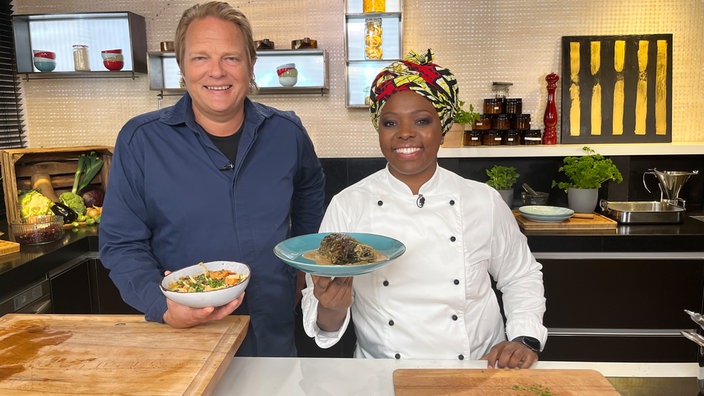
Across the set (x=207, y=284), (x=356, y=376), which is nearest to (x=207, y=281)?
(x=207, y=284)

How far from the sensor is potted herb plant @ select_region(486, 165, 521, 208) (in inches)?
130

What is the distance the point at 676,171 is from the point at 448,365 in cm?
289

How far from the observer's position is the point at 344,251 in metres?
1.26

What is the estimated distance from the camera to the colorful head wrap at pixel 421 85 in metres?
1.47

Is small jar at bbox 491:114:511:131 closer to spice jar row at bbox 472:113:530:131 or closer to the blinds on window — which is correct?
spice jar row at bbox 472:113:530:131

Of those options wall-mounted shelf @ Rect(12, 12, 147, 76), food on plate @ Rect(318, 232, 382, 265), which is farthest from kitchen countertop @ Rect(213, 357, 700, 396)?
wall-mounted shelf @ Rect(12, 12, 147, 76)

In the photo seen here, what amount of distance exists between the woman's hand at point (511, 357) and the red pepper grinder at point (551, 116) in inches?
96.3

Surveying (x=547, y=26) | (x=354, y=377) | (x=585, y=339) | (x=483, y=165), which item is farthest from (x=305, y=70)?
(x=354, y=377)

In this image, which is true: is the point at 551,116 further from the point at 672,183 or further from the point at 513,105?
the point at 672,183

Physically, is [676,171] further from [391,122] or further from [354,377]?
[354,377]

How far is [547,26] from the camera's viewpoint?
3520mm

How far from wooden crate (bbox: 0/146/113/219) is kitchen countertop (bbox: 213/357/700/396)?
240 cm

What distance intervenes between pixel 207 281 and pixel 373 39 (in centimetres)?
235

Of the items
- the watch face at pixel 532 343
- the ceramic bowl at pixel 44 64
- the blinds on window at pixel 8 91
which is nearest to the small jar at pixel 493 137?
the watch face at pixel 532 343
